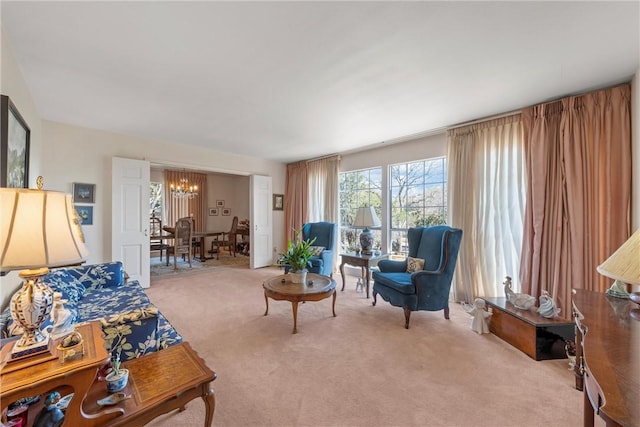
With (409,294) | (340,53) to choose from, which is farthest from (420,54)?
(409,294)

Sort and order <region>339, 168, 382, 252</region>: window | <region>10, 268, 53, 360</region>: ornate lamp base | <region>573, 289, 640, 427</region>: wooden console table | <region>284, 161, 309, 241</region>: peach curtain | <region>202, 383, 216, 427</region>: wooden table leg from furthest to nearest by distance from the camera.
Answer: <region>284, 161, 309, 241</region>: peach curtain → <region>339, 168, 382, 252</region>: window → <region>202, 383, 216, 427</region>: wooden table leg → <region>10, 268, 53, 360</region>: ornate lamp base → <region>573, 289, 640, 427</region>: wooden console table

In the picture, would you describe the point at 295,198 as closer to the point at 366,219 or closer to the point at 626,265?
the point at 366,219

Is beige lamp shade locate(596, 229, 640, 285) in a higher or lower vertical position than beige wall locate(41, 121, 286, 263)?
lower

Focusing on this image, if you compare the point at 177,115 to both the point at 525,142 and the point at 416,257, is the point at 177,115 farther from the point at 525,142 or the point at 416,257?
the point at 525,142

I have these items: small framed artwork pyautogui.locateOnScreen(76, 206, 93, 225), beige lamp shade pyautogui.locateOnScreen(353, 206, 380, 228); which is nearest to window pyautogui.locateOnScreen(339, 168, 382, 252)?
beige lamp shade pyautogui.locateOnScreen(353, 206, 380, 228)

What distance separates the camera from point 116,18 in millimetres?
1591

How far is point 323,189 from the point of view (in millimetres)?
5445

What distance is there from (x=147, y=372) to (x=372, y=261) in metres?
3.01

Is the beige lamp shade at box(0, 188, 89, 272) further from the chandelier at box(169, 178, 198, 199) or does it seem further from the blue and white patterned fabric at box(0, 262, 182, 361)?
the chandelier at box(169, 178, 198, 199)

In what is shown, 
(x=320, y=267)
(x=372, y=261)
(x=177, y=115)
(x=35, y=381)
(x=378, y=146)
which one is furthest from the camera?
(x=378, y=146)

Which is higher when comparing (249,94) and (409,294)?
(249,94)

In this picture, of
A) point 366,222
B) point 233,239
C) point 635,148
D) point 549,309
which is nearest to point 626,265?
point 549,309

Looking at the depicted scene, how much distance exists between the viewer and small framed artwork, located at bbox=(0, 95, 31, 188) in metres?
1.63

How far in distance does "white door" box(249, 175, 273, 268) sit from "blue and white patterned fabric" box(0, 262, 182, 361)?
9.10 ft
